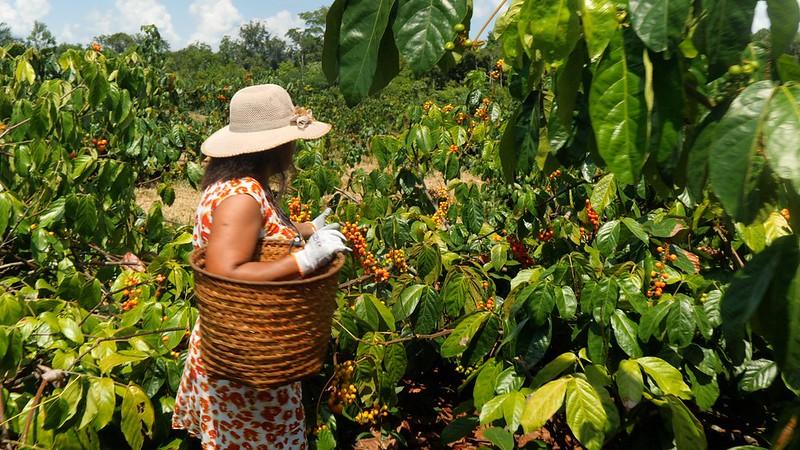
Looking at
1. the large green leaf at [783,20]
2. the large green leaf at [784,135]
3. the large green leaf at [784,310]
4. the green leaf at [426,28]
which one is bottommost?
the large green leaf at [784,310]

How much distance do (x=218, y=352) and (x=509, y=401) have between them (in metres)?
0.86

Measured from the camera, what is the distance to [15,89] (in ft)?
12.2

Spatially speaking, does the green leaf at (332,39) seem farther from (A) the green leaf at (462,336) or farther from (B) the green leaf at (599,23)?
(A) the green leaf at (462,336)

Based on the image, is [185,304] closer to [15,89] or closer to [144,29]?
[15,89]

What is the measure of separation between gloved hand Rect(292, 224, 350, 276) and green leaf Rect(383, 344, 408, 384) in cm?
77

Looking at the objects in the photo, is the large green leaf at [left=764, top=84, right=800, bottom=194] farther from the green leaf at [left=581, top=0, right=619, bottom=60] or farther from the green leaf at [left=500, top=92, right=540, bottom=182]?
the green leaf at [left=500, top=92, right=540, bottom=182]

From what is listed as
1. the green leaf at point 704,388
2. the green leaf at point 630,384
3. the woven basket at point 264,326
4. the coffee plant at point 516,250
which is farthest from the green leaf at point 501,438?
the green leaf at point 704,388

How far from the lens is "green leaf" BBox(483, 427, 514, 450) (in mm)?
1588

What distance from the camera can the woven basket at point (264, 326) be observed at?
1.60 meters

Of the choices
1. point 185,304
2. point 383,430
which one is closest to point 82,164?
point 185,304

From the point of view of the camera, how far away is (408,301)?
245cm

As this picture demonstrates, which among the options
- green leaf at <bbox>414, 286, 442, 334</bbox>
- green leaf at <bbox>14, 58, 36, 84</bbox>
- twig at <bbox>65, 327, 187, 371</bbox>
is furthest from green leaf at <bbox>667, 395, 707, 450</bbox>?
green leaf at <bbox>14, 58, 36, 84</bbox>

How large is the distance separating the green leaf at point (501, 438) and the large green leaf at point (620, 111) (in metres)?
1.10

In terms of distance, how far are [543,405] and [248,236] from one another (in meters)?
0.95
